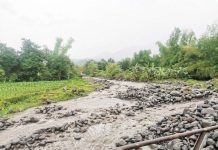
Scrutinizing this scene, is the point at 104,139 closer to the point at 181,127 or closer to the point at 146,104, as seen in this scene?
the point at 181,127

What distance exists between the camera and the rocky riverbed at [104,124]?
39.2 feet

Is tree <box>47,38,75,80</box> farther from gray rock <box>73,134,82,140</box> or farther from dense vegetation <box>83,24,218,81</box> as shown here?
gray rock <box>73,134,82,140</box>

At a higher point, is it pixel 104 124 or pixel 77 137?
pixel 104 124

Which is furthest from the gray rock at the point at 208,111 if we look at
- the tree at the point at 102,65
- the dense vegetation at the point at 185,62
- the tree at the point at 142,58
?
the tree at the point at 102,65

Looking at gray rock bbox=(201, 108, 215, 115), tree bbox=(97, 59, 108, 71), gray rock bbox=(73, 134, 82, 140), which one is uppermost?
tree bbox=(97, 59, 108, 71)

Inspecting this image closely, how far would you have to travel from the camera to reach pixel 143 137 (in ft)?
38.9

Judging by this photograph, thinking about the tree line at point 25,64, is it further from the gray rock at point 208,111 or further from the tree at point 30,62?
the gray rock at point 208,111

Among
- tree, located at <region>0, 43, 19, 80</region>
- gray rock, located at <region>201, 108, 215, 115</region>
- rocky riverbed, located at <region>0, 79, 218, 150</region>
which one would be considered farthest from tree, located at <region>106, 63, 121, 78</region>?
gray rock, located at <region>201, 108, 215, 115</region>

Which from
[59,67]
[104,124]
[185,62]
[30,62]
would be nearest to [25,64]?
[30,62]

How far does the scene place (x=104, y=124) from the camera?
15.1 metres

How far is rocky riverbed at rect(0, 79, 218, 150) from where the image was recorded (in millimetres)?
11935


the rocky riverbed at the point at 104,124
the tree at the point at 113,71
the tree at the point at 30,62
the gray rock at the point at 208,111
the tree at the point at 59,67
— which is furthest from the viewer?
the tree at the point at 113,71

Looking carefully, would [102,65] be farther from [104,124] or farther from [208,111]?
[208,111]

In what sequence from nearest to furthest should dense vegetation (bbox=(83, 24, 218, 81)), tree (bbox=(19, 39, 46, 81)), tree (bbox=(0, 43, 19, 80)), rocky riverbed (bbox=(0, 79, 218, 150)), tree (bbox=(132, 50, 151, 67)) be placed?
rocky riverbed (bbox=(0, 79, 218, 150))
dense vegetation (bbox=(83, 24, 218, 81))
tree (bbox=(19, 39, 46, 81))
tree (bbox=(0, 43, 19, 80))
tree (bbox=(132, 50, 151, 67))
